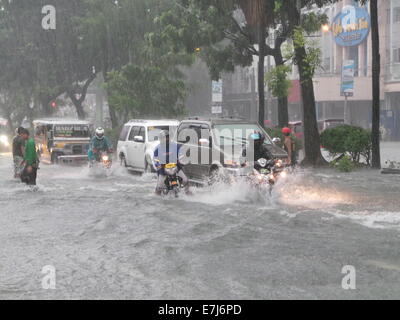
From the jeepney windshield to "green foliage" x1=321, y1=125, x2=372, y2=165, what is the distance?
9686 millimetres

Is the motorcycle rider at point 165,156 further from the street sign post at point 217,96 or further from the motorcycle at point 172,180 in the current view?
the street sign post at point 217,96

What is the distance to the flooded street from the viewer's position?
25.2 ft

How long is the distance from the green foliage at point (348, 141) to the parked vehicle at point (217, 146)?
678 cm

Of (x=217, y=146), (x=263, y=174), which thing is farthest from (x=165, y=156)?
(x=263, y=174)

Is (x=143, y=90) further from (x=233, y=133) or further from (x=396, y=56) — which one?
(x=396, y=56)

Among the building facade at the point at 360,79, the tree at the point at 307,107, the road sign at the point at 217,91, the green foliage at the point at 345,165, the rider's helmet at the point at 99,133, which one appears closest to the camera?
the rider's helmet at the point at 99,133

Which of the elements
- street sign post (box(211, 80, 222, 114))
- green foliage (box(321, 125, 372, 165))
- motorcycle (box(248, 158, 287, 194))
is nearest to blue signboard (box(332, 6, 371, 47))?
street sign post (box(211, 80, 222, 114))

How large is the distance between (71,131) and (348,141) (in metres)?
11.0


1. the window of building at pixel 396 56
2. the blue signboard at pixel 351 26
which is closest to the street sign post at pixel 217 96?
the blue signboard at pixel 351 26

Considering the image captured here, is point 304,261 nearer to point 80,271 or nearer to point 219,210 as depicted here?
point 80,271

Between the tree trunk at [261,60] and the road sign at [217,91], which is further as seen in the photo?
the road sign at [217,91]

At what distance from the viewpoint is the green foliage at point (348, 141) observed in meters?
23.9

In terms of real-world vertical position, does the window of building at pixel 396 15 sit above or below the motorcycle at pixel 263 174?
above

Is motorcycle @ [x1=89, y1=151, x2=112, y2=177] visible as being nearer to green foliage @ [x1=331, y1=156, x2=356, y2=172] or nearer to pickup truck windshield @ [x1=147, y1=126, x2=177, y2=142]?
pickup truck windshield @ [x1=147, y1=126, x2=177, y2=142]
